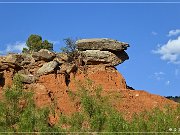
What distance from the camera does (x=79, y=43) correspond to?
5378cm

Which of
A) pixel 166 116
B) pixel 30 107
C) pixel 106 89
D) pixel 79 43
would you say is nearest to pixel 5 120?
pixel 30 107

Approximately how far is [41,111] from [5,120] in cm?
Result: 232

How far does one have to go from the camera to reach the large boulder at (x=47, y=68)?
48.9 m

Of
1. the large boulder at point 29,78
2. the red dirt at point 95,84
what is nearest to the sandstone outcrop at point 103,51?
the red dirt at point 95,84

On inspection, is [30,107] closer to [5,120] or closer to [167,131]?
[5,120]

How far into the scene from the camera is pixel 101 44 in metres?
53.4

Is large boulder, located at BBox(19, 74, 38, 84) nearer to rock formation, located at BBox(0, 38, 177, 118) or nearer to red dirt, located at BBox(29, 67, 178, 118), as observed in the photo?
rock formation, located at BBox(0, 38, 177, 118)

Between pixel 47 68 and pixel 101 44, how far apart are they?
7.45m

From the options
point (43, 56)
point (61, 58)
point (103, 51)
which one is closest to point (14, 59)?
point (43, 56)

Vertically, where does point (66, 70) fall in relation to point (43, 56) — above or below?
below

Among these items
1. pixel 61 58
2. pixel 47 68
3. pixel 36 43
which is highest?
pixel 36 43

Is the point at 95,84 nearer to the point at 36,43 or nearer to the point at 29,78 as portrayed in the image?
the point at 29,78

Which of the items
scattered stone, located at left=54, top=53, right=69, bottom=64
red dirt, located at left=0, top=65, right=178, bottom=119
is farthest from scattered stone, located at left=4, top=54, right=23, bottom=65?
scattered stone, located at left=54, top=53, right=69, bottom=64

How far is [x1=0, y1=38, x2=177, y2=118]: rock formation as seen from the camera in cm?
4762
